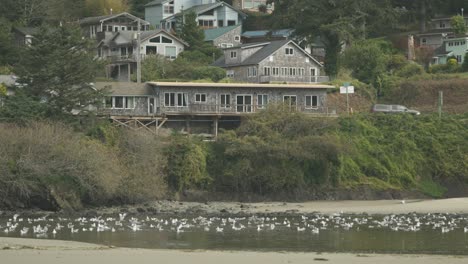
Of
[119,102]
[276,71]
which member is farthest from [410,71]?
[119,102]

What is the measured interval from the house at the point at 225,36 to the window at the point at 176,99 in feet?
101

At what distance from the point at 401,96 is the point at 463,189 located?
16424 millimetres

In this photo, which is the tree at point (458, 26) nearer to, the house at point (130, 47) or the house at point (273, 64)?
the house at point (273, 64)

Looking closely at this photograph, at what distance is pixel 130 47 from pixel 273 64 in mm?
14909

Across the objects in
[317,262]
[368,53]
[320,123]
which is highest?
[368,53]

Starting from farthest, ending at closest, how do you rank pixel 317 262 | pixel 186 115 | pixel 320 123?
1. pixel 186 115
2. pixel 320 123
3. pixel 317 262

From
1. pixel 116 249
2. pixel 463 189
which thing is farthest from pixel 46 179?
pixel 463 189

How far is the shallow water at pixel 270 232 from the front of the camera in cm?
3641

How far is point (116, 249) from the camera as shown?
33594 millimetres

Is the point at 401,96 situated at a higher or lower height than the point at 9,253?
higher

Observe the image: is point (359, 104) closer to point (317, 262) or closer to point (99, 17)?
point (99, 17)

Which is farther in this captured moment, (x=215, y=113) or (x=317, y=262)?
(x=215, y=113)

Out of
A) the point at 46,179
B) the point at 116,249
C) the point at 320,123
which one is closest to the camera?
the point at 116,249

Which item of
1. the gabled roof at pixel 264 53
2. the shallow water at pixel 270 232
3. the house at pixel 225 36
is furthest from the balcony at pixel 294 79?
the shallow water at pixel 270 232
